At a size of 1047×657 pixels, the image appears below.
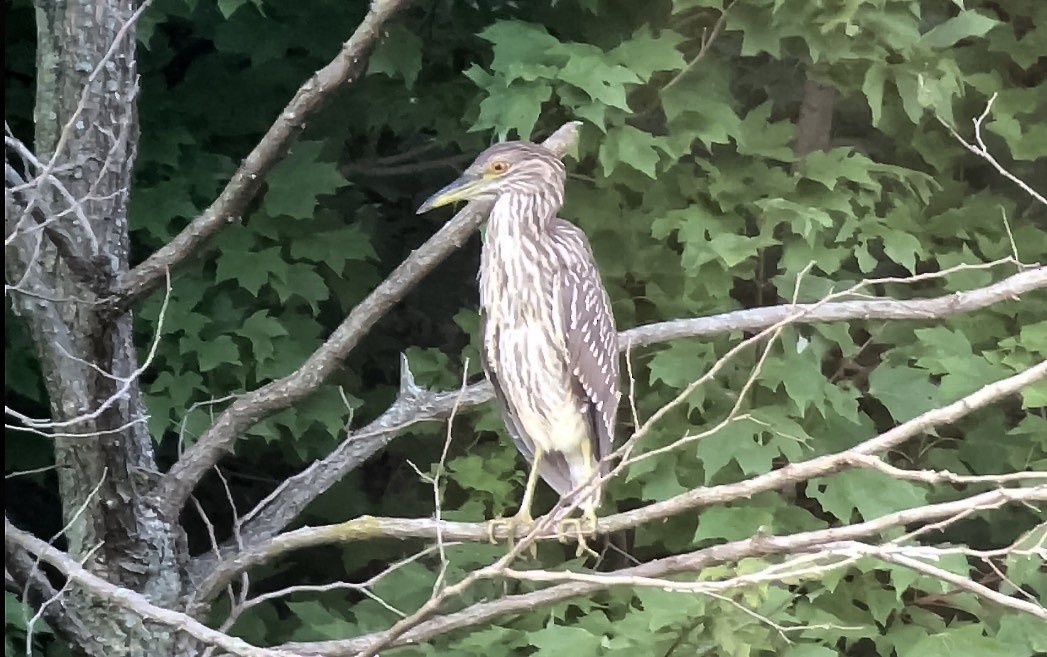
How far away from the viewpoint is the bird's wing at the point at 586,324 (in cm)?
108

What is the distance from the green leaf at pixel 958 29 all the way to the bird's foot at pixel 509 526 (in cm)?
81

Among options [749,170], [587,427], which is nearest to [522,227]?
[587,427]

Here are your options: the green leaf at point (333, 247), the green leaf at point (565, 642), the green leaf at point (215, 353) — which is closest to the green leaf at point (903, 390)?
the green leaf at point (565, 642)

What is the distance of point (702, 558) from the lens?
85 cm

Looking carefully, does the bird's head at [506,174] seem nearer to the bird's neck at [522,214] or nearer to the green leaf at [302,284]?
the bird's neck at [522,214]

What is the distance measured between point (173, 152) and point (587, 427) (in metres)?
0.68

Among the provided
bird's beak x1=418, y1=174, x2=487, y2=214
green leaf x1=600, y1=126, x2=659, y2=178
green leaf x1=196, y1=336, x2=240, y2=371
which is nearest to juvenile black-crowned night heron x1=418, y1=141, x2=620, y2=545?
bird's beak x1=418, y1=174, x2=487, y2=214

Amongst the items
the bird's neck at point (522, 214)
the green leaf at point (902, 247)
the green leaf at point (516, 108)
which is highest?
the green leaf at point (516, 108)

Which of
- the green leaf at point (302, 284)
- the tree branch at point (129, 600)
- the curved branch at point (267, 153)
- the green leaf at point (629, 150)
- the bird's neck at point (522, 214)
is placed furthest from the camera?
the green leaf at point (302, 284)

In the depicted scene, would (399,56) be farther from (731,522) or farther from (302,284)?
(731,522)

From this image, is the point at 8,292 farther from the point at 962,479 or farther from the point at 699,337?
the point at 962,479

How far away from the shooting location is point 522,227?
3.49 ft

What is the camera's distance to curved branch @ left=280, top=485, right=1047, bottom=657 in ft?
2.11

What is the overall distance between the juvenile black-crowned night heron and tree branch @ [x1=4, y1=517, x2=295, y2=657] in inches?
14.8
